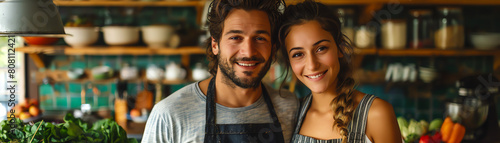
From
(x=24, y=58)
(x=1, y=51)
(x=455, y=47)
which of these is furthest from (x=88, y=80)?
(x=455, y=47)

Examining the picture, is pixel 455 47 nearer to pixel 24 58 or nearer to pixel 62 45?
pixel 62 45

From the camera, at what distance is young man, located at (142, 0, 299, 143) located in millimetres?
1405

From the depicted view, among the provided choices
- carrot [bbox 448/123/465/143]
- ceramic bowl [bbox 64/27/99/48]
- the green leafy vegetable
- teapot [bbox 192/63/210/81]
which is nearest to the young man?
the green leafy vegetable

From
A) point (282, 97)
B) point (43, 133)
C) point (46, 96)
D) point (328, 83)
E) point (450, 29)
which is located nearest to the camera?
point (328, 83)

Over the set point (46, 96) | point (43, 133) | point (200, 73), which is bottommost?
point (46, 96)

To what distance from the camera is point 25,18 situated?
4.10ft

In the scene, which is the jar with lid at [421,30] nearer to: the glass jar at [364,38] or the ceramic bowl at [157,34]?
the glass jar at [364,38]

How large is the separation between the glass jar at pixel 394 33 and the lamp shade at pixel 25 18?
2.46m

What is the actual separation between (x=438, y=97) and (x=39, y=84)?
344 cm

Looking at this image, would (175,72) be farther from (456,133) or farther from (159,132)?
(456,133)

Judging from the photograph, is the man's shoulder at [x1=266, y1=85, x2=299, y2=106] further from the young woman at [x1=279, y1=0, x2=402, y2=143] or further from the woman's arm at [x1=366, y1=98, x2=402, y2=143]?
the woman's arm at [x1=366, y1=98, x2=402, y2=143]

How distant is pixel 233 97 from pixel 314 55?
0.35 meters

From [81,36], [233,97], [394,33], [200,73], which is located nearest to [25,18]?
[233,97]

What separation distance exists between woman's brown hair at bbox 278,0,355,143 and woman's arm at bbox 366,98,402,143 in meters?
0.07
